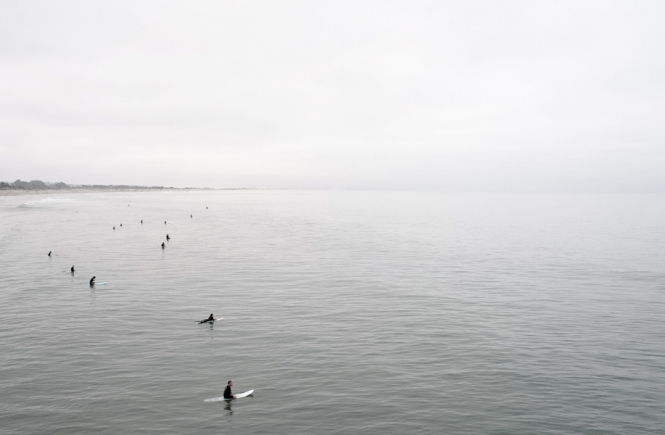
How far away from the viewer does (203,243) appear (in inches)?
3494

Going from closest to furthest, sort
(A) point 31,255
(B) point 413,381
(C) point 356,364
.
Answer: (B) point 413,381
(C) point 356,364
(A) point 31,255

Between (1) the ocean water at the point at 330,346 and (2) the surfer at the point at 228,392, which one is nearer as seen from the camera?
(1) the ocean water at the point at 330,346

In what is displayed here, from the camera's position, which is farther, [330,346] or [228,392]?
[330,346]

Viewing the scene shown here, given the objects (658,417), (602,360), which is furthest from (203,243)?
(658,417)

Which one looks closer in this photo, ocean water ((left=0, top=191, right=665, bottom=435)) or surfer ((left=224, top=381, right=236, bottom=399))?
ocean water ((left=0, top=191, right=665, bottom=435))

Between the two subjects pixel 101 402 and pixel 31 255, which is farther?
pixel 31 255

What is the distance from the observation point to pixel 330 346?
3297 cm

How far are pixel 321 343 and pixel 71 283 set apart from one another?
110 ft

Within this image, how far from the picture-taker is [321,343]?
3350 cm

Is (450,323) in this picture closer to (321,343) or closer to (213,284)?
(321,343)

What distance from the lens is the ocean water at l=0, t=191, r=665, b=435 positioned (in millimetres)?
23688

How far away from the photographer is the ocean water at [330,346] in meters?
23.7

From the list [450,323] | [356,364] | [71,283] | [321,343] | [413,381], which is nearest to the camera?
[413,381]

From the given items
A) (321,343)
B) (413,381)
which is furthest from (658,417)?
(321,343)
